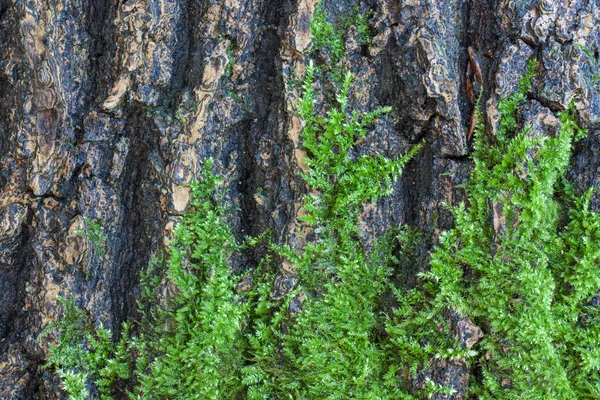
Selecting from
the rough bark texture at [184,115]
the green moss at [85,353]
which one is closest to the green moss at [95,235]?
the rough bark texture at [184,115]

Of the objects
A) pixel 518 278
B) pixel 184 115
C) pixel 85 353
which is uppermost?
pixel 184 115

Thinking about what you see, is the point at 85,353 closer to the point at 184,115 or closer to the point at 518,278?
the point at 184,115

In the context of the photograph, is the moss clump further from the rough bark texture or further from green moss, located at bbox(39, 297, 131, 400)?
green moss, located at bbox(39, 297, 131, 400)

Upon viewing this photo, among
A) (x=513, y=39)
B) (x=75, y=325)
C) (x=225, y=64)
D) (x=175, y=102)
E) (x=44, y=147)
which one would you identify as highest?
(x=513, y=39)

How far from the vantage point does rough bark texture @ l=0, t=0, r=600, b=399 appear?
2045 mm

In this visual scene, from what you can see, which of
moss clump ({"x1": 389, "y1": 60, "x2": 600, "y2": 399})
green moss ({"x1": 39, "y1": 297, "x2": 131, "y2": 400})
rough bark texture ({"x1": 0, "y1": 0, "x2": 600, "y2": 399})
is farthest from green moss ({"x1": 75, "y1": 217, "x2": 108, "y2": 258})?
moss clump ({"x1": 389, "y1": 60, "x2": 600, "y2": 399})

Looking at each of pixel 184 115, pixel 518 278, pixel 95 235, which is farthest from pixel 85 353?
pixel 518 278

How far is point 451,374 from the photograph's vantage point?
76.9 inches

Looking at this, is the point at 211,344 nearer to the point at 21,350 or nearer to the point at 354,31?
the point at 21,350

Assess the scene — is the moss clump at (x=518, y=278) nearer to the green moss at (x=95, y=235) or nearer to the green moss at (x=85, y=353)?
the green moss at (x=85, y=353)

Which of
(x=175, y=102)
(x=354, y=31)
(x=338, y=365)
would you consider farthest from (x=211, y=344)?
(x=354, y=31)

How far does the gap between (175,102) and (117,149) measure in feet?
1.09

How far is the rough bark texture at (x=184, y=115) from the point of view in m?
2.04

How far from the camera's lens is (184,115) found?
2148 millimetres
